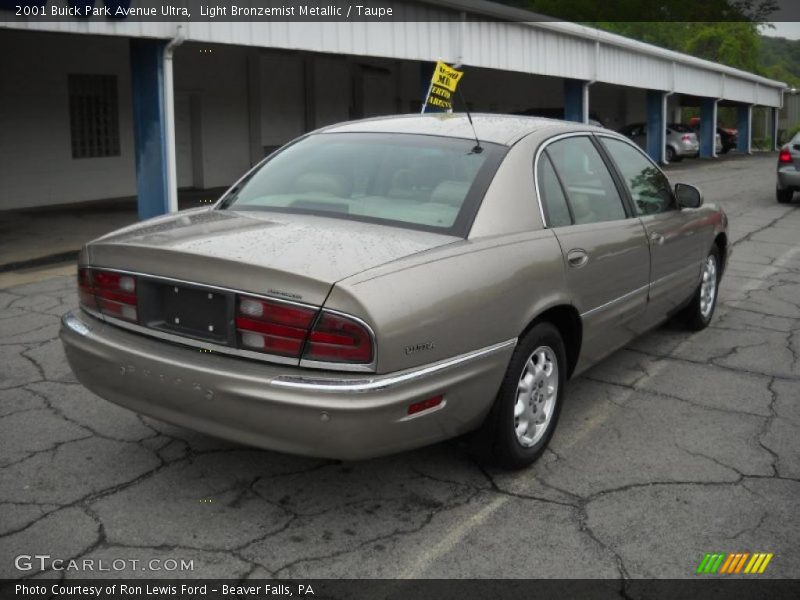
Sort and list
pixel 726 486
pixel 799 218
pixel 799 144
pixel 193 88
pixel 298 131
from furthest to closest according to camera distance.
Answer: pixel 298 131 < pixel 193 88 < pixel 799 144 < pixel 799 218 < pixel 726 486

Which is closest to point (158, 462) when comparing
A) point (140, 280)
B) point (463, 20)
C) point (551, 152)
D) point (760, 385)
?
point (140, 280)

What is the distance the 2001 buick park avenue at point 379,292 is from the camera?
3.16 meters

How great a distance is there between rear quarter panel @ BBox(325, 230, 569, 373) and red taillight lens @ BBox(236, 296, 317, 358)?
13 cm

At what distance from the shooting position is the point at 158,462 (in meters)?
4.04

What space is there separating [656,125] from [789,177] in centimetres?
1401

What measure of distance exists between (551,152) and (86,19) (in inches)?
292

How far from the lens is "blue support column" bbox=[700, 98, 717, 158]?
35375 mm

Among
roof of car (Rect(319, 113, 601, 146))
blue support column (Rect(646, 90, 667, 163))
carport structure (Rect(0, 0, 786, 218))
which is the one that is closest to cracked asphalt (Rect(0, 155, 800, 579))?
roof of car (Rect(319, 113, 601, 146))

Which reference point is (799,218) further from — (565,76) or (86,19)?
(86,19)

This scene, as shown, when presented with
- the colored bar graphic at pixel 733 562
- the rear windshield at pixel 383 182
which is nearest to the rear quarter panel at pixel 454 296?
the rear windshield at pixel 383 182

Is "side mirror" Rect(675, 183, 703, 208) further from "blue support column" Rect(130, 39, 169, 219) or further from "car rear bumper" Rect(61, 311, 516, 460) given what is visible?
"blue support column" Rect(130, 39, 169, 219)

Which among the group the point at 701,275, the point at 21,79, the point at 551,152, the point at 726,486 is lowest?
the point at 726,486

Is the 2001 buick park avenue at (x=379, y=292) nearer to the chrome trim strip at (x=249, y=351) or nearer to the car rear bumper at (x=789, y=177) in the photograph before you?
the chrome trim strip at (x=249, y=351)

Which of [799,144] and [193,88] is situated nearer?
[799,144]
